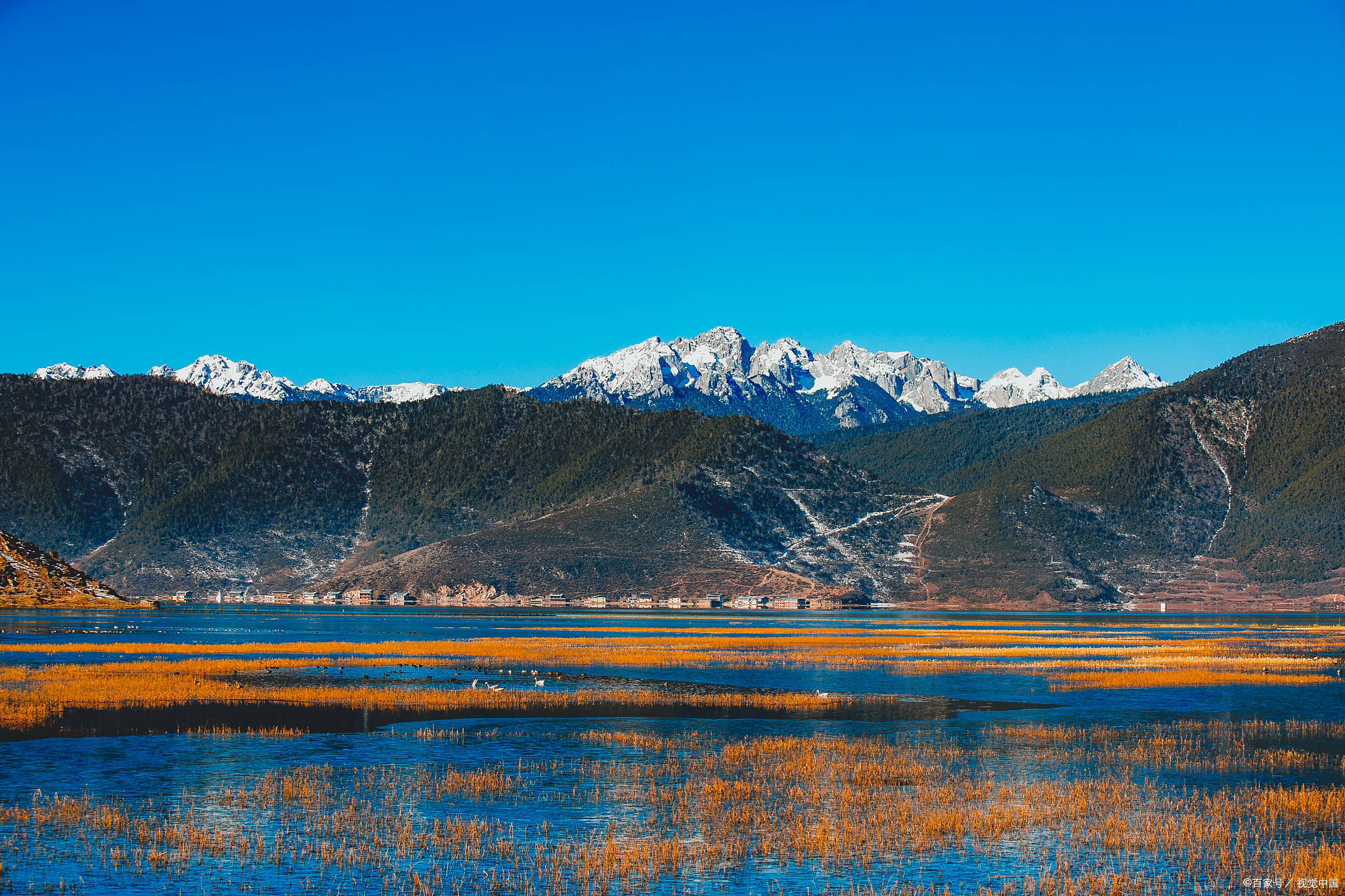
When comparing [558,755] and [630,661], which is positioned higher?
[558,755]

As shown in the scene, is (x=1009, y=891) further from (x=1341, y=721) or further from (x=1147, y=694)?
(x=1147, y=694)

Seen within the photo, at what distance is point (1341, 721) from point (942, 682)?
29768mm

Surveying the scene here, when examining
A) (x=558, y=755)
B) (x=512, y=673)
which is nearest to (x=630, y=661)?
(x=512, y=673)

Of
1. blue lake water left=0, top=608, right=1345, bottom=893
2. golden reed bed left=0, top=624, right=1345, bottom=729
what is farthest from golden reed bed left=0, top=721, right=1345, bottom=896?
golden reed bed left=0, top=624, right=1345, bottom=729

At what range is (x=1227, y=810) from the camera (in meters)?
48.0

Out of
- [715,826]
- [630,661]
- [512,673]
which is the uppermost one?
[512,673]

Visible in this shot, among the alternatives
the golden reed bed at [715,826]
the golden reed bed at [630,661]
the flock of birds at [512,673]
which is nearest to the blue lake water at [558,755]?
the golden reed bed at [715,826]

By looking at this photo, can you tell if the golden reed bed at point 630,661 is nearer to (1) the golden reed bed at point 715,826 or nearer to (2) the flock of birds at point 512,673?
(2) the flock of birds at point 512,673

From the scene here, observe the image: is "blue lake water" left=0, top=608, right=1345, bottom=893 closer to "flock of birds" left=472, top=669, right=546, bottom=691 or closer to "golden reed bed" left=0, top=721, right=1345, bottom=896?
"golden reed bed" left=0, top=721, right=1345, bottom=896

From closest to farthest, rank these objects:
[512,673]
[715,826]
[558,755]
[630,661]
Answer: [715,826]
[558,755]
[512,673]
[630,661]

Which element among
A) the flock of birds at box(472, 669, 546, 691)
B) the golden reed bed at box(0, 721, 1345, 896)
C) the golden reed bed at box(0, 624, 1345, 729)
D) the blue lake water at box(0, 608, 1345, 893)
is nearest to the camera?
the blue lake water at box(0, 608, 1345, 893)

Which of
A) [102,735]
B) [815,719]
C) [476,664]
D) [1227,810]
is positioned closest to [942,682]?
[815,719]

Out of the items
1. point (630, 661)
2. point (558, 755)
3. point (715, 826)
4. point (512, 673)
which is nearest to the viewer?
point (715, 826)

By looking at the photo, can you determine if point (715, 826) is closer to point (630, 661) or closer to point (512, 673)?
point (512, 673)
